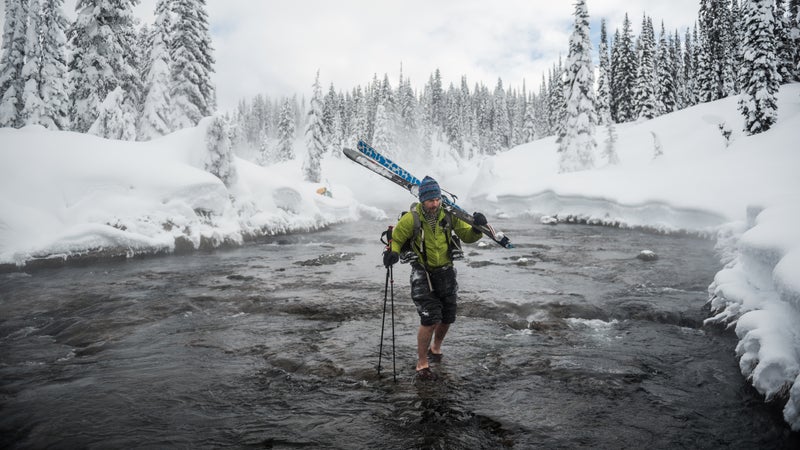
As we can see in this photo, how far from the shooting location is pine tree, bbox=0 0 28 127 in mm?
28078

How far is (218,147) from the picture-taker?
20359 mm

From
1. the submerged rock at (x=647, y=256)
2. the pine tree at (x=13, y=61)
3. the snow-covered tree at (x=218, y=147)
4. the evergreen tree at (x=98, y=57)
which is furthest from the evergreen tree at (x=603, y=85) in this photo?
the pine tree at (x=13, y=61)

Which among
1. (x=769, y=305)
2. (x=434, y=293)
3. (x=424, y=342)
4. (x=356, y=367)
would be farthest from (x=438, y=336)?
(x=769, y=305)

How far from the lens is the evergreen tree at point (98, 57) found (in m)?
25.9

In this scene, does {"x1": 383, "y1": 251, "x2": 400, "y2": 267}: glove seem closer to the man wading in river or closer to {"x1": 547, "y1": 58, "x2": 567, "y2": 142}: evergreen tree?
the man wading in river

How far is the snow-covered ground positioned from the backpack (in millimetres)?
3749

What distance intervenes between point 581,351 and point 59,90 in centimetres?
3669

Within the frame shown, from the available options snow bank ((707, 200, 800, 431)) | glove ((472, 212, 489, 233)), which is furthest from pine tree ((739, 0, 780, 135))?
glove ((472, 212, 489, 233))

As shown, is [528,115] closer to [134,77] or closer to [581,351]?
[134,77]

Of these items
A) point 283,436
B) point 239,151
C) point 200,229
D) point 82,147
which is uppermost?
point 239,151

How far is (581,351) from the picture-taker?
254 inches

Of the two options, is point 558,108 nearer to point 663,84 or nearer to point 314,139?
point 663,84

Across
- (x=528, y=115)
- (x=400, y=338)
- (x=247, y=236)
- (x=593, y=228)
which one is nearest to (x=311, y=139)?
(x=247, y=236)

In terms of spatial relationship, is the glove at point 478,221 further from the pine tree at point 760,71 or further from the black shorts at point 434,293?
the pine tree at point 760,71
